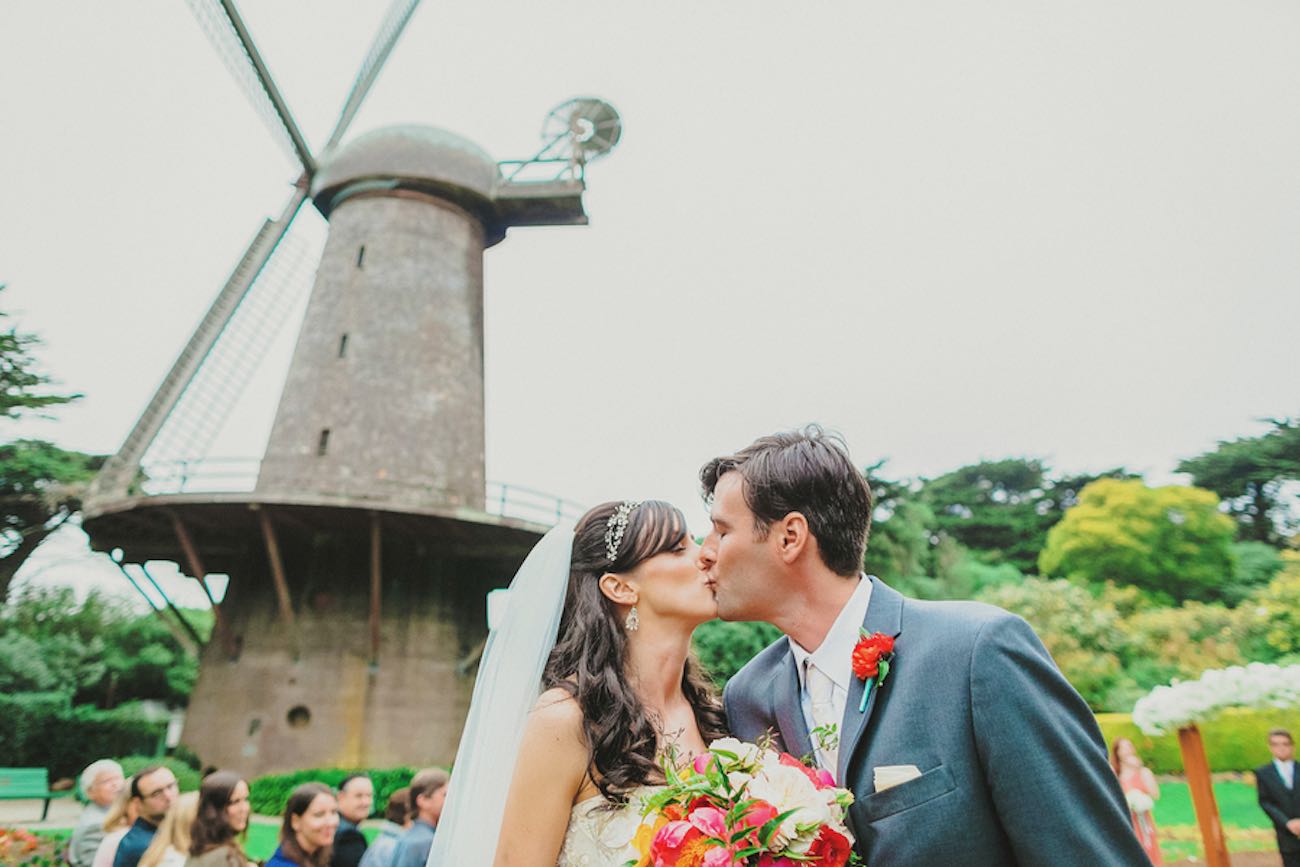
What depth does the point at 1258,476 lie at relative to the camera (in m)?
33.7

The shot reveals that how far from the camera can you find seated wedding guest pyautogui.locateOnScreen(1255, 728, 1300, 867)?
687 centimetres

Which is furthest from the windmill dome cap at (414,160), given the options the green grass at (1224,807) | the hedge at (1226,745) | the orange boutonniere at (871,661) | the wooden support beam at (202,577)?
the orange boutonniere at (871,661)

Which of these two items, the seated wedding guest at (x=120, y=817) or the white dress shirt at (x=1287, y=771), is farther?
the white dress shirt at (x=1287, y=771)

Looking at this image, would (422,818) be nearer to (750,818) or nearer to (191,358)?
(750,818)

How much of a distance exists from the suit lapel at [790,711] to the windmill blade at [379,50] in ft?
66.3

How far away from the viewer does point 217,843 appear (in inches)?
168

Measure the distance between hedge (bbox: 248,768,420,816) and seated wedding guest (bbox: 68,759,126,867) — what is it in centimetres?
700

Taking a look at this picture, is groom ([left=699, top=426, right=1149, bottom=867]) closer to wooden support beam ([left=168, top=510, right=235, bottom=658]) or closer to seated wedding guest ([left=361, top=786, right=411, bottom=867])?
seated wedding guest ([left=361, top=786, right=411, bottom=867])

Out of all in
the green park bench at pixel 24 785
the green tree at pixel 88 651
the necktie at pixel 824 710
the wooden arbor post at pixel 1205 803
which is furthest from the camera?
the green tree at pixel 88 651

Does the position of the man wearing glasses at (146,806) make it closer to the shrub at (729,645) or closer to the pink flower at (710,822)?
the pink flower at (710,822)

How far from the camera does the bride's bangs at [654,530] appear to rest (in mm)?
3088

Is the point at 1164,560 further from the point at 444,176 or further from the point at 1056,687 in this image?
the point at 1056,687

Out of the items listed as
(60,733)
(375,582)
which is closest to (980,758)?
(375,582)

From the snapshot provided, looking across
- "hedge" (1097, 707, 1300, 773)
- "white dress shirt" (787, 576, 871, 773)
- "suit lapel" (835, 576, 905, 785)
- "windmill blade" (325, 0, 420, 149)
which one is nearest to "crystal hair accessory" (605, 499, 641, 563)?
"white dress shirt" (787, 576, 871, 773)
